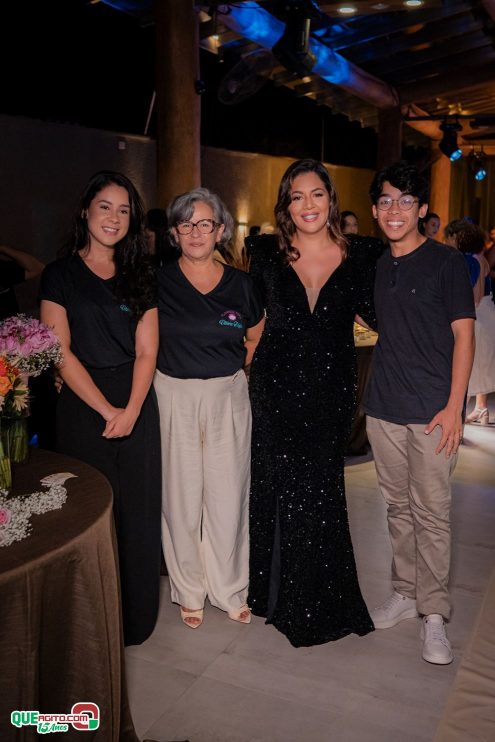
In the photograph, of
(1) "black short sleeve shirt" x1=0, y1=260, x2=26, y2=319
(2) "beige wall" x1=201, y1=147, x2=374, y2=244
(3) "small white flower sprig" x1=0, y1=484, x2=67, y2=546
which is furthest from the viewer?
(2) "beige wall" x1=201, y1=147, x2=374, y2=244

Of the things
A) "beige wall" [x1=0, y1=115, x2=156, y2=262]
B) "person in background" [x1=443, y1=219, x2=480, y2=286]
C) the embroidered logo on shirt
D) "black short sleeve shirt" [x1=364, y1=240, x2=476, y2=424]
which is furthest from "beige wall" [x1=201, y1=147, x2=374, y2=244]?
"black short sleeve shirt" [x1=364, y1=240, x2=476, y2=424]

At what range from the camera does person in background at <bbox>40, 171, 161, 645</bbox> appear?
7.89 ft

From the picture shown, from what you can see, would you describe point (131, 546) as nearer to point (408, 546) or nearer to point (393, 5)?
point (408, 546)

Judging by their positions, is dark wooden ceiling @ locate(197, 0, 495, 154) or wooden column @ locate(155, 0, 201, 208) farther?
dark wooden ceiling @ locate(197, 0, 495, 154)

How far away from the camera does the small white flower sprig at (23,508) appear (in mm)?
1570

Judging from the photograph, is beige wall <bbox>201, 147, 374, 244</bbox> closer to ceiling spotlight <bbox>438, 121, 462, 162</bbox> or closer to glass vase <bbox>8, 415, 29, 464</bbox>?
ceiling spotlight <bbox>438, 121, 462, 162</bbox>

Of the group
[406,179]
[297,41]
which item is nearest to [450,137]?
[297,41]

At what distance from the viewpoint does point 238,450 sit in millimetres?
2756

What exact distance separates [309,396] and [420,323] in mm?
458

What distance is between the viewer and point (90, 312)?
94.6 inches

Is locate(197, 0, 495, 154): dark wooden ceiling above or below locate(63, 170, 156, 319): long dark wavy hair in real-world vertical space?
above

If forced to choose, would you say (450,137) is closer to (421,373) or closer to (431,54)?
(431,54)

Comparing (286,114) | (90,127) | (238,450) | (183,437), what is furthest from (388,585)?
(286,114)

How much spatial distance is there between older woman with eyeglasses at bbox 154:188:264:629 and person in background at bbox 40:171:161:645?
0.14 metres
